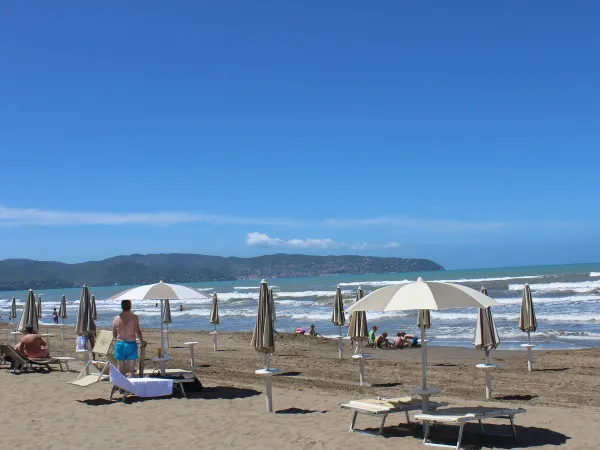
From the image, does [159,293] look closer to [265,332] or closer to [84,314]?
[265,332]

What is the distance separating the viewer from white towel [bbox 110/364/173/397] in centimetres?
915

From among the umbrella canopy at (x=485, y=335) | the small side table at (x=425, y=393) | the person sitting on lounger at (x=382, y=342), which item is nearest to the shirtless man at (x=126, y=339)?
the small side table at (x=425, y=393)

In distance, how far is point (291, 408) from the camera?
891 centimetres

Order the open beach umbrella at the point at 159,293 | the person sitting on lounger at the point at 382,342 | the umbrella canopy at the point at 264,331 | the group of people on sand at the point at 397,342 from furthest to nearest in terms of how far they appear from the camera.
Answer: the person sitting on lounger at the point at 382,342 < the group of people on sand at the point at 397,342 < the open beach umbrella at the point at 159,293 < the umbrella canopy at the point at 264,331

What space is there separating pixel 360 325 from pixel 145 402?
470 cm

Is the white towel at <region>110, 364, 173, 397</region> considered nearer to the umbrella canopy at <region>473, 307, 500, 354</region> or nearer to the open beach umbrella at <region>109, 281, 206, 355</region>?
the open beach umbrella at <region>109, 281, 206, 355</region>

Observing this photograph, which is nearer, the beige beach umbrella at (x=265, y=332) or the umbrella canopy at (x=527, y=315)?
the beige beach umbrella at (x=265, y=332)

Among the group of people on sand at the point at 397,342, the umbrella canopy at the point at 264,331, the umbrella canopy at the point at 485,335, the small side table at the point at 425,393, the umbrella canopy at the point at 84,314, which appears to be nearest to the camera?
the small side table at the point at 425,393

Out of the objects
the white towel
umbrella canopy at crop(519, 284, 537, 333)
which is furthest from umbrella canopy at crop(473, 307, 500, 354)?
the white towel

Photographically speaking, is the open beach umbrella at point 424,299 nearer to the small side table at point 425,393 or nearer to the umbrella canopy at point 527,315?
the small side table at point 425,393

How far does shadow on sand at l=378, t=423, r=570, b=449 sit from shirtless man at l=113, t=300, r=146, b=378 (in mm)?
4257

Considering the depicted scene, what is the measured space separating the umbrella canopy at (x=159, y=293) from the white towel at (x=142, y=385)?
137cm

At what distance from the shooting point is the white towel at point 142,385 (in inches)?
360

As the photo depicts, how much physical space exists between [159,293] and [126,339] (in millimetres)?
948
